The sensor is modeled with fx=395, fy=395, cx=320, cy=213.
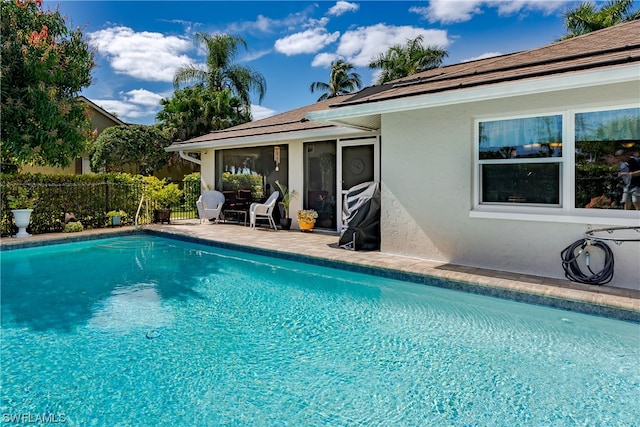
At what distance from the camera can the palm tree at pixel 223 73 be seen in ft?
85.4

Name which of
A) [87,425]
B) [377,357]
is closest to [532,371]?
[377,357]

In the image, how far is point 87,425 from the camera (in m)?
2.96

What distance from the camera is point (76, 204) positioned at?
11.7 m

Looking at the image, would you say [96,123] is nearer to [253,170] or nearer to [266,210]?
[253,170]

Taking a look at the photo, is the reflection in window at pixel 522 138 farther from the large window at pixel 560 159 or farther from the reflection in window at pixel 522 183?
the reflection in window at pixel 522 183

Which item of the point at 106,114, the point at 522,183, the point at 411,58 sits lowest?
the point at 522,183

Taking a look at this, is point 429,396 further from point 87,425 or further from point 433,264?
point 433,264

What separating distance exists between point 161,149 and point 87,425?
21.0 m

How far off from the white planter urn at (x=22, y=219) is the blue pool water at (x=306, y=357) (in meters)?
4.04

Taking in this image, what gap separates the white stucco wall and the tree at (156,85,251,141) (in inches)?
674

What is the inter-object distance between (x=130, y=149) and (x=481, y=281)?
1973 cm

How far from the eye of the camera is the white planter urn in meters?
10.2

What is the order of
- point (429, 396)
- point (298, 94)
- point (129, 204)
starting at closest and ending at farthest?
1. point (429, 396)
2. point (129, 204)
3. point (298, 94)

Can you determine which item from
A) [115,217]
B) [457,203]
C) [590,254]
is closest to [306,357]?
[457,203]
